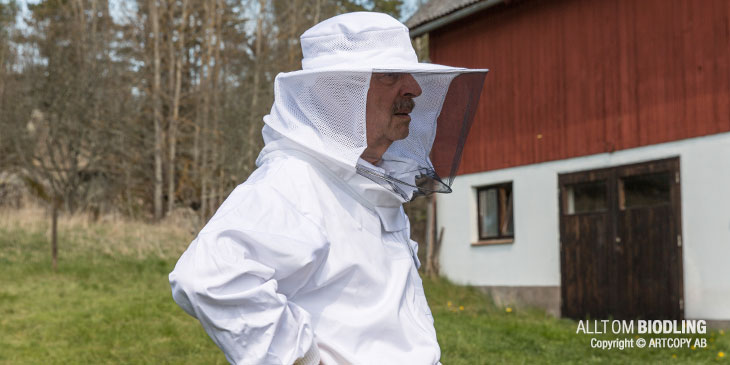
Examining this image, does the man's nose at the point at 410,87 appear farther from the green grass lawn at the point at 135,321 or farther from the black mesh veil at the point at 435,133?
the green grass lawn at the point at 135,321

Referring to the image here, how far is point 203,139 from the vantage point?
22984mm

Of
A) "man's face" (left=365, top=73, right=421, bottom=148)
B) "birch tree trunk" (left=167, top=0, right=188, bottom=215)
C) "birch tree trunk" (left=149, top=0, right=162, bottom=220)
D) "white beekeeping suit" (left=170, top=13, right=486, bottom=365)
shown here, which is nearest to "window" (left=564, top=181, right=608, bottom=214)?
"white beekeeping suit" (left=170, top=13, right=486, bottom=365)

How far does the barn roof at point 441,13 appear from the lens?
13.3m

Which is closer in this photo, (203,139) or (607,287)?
(607,287)

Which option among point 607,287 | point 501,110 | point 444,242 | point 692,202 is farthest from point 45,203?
point 692,202

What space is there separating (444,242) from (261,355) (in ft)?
43.6

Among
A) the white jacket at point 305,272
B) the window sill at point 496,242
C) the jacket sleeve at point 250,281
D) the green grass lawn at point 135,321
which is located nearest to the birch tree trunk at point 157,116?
the green grass lawn at point 135,321

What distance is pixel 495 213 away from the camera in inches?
557

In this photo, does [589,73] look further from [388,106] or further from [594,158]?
[388,106]

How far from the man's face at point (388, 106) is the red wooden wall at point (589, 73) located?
8.86 metres

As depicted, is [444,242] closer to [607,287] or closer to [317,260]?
[607,287]

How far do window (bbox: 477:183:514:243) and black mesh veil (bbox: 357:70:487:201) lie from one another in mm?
11041

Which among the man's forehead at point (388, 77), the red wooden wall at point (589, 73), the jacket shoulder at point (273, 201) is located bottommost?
the jacket shoulder at point (273, 201)

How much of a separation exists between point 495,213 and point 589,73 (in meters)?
3.10
